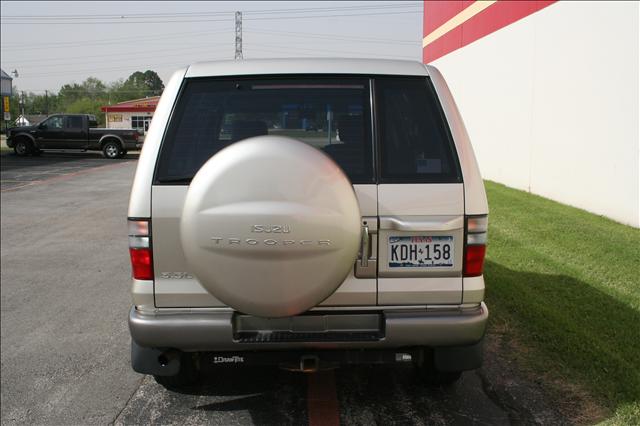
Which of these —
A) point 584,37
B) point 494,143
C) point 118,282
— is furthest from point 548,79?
point 118,282

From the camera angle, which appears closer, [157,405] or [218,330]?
[218,330]

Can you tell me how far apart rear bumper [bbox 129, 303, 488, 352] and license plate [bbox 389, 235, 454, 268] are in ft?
0.81

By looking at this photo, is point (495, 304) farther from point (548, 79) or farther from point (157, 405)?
point (548, 79)

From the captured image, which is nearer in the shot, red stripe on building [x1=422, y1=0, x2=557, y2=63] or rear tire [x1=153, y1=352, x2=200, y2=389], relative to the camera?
rear tire [x1=153, y1=352, x2=200, y2=389]

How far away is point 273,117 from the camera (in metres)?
3.41

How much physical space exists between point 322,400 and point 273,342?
2.88ft

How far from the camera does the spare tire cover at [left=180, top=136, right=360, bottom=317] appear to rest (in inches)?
107

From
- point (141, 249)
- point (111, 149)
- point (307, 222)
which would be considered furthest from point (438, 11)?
point (307, 222)

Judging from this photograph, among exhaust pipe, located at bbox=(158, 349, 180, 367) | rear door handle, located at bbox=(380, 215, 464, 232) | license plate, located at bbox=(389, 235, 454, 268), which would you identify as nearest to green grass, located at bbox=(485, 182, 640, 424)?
license plate, located at bbox=(389, 235, 454, 268)

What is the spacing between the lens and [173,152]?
3184mm

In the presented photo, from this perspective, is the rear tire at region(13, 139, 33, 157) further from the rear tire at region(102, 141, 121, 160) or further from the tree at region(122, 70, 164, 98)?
the tree at region(122, 70, 164, 98)

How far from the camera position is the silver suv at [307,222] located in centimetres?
274

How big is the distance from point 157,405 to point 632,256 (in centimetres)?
553

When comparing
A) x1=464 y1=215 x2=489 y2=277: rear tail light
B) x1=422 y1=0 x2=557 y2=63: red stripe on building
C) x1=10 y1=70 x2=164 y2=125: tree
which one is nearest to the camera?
x1=464 y1=215 x2=489 y2=277: rear tail light
